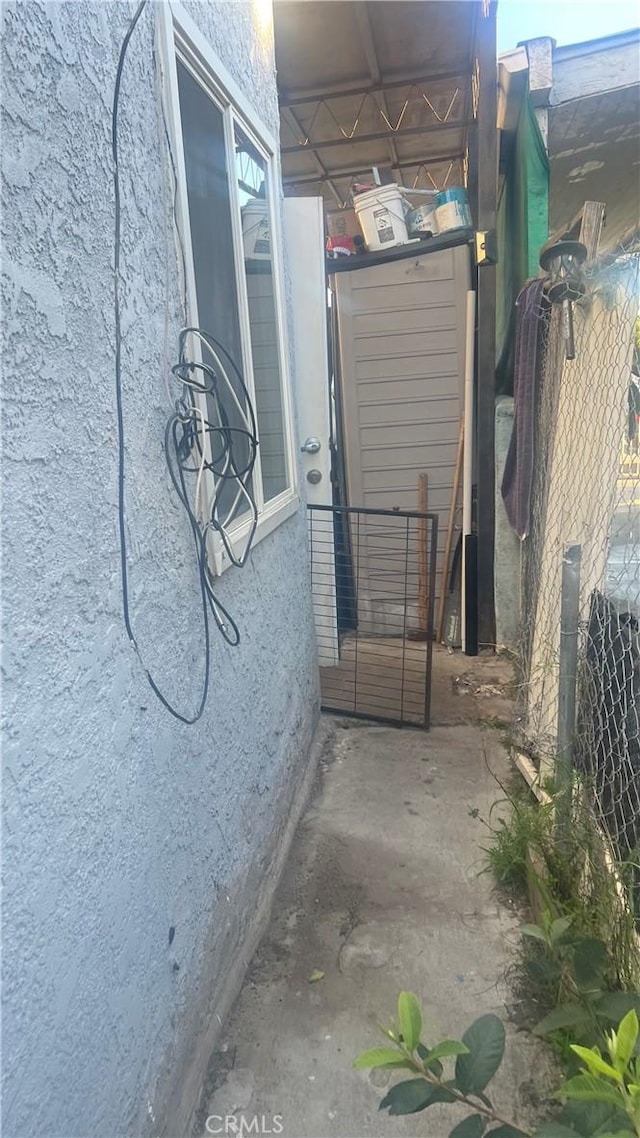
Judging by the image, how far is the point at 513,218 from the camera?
13.3ft

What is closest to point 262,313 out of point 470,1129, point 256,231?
point 256,231

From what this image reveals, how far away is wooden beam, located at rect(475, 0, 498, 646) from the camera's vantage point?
363 cm

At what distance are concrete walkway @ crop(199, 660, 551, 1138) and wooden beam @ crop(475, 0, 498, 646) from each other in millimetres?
1367

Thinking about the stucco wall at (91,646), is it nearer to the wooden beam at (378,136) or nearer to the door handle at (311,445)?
the door handle at (311,445)

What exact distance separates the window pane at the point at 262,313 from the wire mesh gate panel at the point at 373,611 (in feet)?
2.19

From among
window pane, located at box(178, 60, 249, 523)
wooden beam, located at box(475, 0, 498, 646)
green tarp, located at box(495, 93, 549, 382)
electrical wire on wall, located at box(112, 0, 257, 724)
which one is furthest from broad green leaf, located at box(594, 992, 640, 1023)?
green tarp, located at box(495, 93, 549, 382)

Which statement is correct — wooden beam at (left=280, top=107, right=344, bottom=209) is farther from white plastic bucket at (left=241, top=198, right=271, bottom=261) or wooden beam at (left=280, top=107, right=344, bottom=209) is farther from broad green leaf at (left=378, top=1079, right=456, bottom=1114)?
broad green leaf at (left=378, top=1079, right=456, bottom=1114)

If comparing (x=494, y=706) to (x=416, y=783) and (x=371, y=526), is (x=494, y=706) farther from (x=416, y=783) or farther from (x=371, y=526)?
(x=371, y=526)

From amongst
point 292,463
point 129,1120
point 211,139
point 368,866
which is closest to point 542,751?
point 368,866

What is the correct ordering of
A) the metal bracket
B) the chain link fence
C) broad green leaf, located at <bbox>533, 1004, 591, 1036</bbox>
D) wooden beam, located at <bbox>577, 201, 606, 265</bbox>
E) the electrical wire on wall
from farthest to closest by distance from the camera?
the metal bracket < wooden beam, located at <bbox>577, 201, 606, 265</bbox> < the chain link fence < broad green leaf, located at <bbox>533, 1004, 591, 1036</bbox> < the electrical wire on wall

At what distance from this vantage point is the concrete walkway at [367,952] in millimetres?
1448

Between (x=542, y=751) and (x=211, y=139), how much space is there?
92.5 inches

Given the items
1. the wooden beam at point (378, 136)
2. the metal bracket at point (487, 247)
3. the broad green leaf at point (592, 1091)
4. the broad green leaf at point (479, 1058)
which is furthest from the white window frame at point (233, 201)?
the wooden beam at point (378, 136)

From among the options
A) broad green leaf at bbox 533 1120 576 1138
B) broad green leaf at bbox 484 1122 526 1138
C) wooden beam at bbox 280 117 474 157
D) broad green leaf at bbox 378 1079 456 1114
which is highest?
wooden beam at bbox 280 117 474 157
